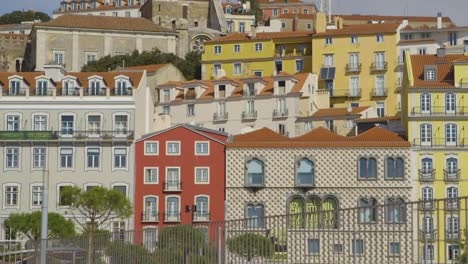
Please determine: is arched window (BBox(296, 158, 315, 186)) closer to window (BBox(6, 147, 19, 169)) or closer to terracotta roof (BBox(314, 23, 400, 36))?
window (BBox(6, 147, 19, 169))

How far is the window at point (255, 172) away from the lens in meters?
69.1

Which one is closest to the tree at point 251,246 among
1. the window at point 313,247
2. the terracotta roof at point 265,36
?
the window at point 313,247

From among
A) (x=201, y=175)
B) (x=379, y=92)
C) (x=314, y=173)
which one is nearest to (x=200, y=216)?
(x=201, y=175)

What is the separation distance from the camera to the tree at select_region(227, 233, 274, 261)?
942 inches

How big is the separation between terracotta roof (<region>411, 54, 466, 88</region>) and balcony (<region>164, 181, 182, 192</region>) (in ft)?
47.0

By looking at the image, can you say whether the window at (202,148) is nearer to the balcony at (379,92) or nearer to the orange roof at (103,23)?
the balcony at (379,92)

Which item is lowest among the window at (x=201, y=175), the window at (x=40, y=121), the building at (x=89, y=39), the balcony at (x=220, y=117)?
the window at (x=201, y=175)

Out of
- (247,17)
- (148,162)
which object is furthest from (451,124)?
(247,17)

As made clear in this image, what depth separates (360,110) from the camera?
288 ft

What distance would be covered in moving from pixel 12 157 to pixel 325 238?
165ft

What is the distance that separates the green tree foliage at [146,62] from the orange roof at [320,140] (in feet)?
124

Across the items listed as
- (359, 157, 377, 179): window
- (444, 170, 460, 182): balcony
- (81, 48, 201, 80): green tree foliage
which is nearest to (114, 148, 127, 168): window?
(359, 157, 377, 179): window

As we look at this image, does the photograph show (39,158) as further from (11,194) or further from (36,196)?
(11,194)

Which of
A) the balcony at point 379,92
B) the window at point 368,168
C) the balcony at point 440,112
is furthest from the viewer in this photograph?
the balcony at point 379,92
